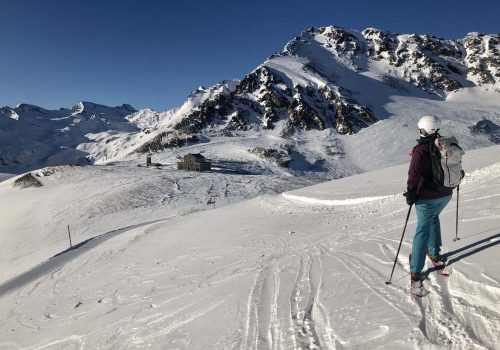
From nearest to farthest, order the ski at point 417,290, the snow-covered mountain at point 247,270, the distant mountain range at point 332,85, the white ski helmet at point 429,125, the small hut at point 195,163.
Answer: the snow-covered mountain at point 247,270 < the ski at point 417,290 < the white ski helmet at point 429,125 < the small hut at point 195,163 < the distant mountain range at point 332,85

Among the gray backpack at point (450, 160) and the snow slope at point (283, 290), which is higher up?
the gray backpack at point (450, 160)

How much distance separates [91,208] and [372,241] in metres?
40.7

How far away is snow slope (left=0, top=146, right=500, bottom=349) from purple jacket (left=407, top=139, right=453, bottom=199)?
1.35 meters

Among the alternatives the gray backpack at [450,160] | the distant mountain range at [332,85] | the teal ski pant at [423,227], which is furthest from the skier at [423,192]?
the distant mountain range at [332,85]

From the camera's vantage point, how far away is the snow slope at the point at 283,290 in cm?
499

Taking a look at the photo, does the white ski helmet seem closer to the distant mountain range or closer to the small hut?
the small hut

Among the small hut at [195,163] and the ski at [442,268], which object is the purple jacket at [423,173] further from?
the small hut at [195,163]

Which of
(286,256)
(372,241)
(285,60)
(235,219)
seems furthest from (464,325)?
(285,60)

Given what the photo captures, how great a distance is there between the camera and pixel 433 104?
12462 cm

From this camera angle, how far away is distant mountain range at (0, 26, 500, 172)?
110 meters

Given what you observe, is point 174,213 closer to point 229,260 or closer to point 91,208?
point 91,208

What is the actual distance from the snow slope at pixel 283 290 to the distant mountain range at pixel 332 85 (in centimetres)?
7158

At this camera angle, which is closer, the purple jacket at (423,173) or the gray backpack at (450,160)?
the gray backpack at (450,160)

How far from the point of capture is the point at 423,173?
5.66m
